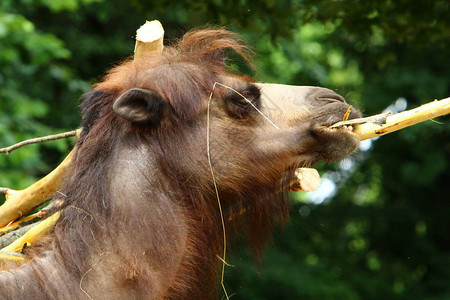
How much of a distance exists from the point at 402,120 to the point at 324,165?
5878 millimetres

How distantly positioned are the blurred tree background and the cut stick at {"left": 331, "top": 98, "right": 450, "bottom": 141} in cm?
317

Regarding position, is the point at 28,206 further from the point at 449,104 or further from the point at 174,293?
the point at 449,104

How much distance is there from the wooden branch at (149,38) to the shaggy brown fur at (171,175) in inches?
3.6

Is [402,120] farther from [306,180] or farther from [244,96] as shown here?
[244,96]

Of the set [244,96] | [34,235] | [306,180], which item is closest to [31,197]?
[34,235]

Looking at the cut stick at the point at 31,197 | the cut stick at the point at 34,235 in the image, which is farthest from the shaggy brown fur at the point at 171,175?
the cut stick at the point at 31,197

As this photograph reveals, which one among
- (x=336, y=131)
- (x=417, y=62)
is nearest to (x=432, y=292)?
(x=417, y=62)

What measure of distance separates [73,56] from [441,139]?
19.4 ft

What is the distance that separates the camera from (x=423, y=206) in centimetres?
1138

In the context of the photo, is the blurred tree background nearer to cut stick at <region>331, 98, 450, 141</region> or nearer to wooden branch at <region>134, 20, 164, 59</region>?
wooden branch at <region>134, 20, 164, 59</region>

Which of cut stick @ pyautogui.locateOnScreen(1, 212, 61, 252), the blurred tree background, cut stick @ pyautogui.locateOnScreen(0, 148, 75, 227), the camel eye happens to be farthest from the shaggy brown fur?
the blurred tree background

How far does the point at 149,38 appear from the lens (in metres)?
3.92

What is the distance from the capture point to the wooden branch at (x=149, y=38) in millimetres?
3908

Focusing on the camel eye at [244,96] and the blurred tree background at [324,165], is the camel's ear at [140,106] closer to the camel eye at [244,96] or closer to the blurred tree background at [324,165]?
the camel eye at [244,96]
